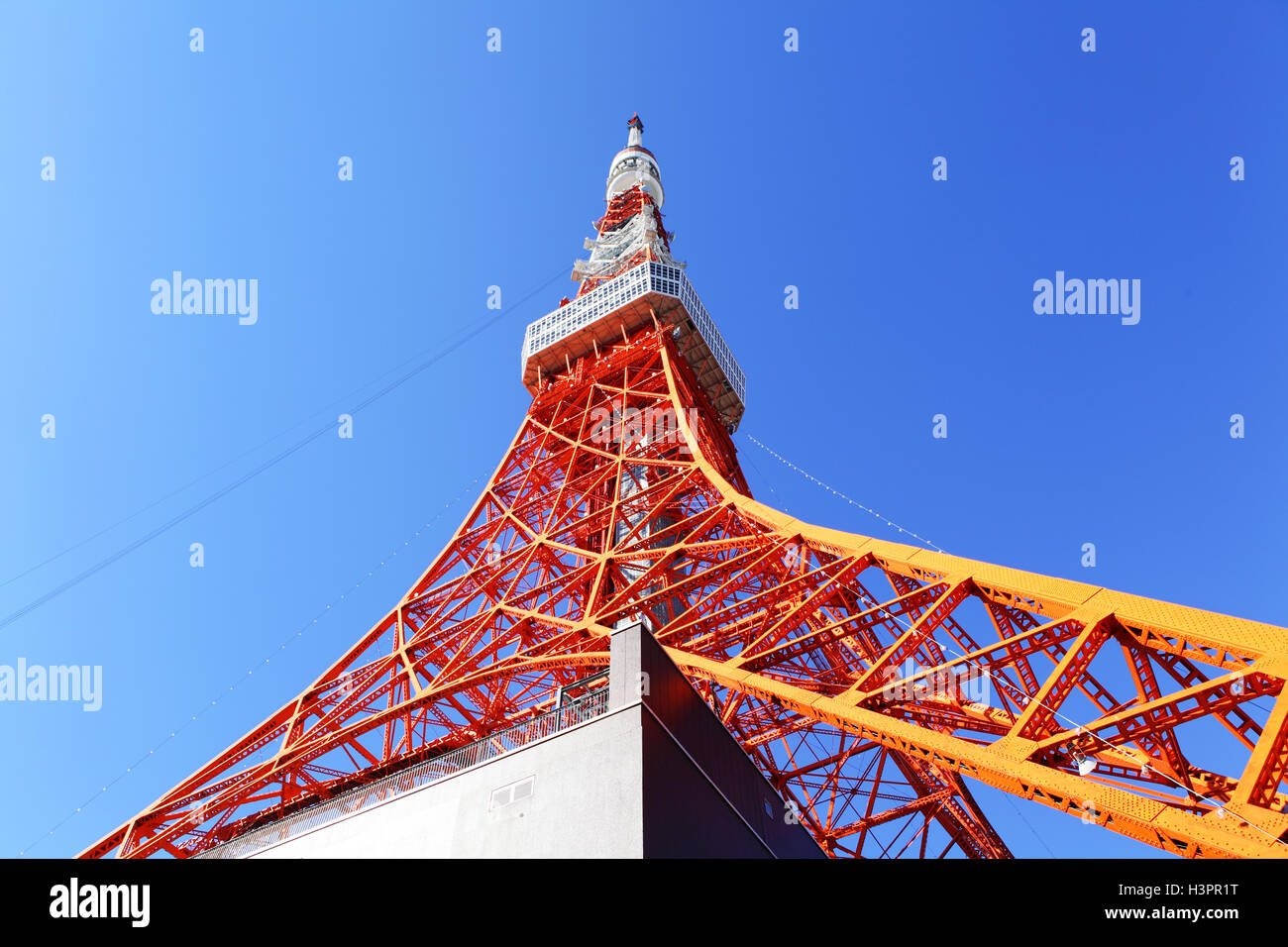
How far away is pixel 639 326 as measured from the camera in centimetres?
2473

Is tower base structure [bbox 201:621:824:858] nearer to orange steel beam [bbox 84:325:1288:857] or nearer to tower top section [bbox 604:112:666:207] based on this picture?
orange steel beam [bbox 84:325:1288:857]

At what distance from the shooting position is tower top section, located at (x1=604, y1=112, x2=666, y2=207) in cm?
3247

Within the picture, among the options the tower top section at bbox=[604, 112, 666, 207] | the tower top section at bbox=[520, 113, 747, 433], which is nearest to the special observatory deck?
the tower top section at bbox=[520, 113, 747, 433]

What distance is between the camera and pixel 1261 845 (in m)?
6.08

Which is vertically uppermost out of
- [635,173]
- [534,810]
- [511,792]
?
[635,173]

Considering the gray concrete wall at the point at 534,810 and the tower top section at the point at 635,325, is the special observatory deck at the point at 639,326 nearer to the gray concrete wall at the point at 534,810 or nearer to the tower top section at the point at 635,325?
the tower top section at the point at 635,325

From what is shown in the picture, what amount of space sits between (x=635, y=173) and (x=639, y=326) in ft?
35.6

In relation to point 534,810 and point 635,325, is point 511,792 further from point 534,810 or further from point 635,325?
point 635,325

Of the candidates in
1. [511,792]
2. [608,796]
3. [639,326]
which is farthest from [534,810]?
[639,326]

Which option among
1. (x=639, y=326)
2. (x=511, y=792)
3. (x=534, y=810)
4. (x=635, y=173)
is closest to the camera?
(x=534, y=810)

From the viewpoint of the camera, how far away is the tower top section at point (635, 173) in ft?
107

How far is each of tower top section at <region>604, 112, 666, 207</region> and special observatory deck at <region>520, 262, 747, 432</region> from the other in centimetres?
796
